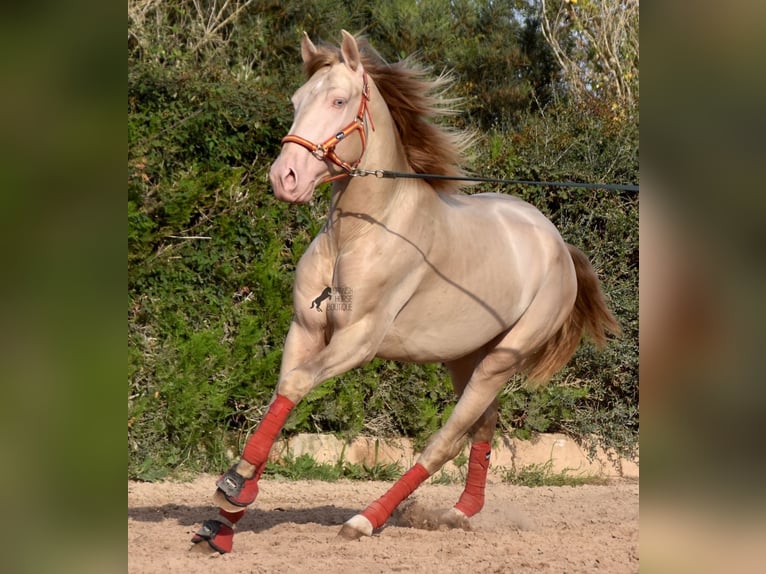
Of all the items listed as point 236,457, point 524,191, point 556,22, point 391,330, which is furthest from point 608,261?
point 556,22

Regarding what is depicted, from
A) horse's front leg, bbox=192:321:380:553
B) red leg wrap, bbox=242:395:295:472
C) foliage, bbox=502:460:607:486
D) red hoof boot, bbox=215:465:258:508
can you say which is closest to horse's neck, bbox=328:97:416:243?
horse's front leg, bbox=192:321:380:553

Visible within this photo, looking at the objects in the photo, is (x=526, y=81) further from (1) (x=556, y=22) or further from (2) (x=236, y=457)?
(2) (x=236, y=457)

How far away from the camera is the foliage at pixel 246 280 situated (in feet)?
21.9

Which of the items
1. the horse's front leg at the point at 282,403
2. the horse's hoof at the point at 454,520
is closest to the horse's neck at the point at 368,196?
the horse's front leg at the point at 282,403

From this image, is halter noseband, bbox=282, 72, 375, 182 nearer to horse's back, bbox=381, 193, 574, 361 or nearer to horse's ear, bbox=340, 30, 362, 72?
horse's ear, bbox=340, 30, 362, 72

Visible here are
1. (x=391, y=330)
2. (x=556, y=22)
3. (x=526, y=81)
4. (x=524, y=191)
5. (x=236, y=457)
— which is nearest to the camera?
(x=391, y=330)

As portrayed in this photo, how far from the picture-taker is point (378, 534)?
4660mm

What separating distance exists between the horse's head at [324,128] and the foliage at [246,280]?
1.73 metres

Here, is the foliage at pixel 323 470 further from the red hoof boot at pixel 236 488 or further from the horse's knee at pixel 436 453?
the red hoof boot at pixel 236 488

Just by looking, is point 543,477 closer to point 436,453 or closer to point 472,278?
point 436,453
